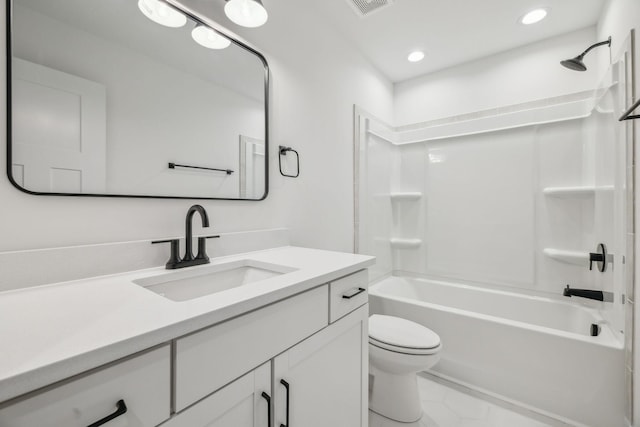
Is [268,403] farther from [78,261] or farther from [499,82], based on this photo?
[499,82]

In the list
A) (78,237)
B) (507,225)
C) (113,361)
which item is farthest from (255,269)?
(507,225)

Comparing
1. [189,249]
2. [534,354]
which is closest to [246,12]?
[189,249]

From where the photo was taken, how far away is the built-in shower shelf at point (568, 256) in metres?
1.94

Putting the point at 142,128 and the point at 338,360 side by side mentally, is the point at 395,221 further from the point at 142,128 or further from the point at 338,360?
the point at 142,128

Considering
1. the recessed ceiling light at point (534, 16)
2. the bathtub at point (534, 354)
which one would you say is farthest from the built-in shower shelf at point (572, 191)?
the recessed ceiling light at point (534, 16)

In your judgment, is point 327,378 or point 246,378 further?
point 327,378

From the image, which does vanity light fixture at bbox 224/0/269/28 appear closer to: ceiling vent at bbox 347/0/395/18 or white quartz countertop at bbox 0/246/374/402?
ceiling vent at bbox 347/0/395/18

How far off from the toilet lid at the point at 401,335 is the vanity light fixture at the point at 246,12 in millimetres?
1687

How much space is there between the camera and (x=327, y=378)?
97 centimetres

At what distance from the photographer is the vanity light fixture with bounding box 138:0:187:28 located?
1032 mm

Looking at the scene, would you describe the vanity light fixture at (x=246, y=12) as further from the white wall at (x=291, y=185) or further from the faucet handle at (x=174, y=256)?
the faucet handle at (x=174, y=256)

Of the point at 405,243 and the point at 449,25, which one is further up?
the point at 449,25

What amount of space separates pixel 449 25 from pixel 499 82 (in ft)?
2.40

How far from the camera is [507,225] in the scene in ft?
7.47
